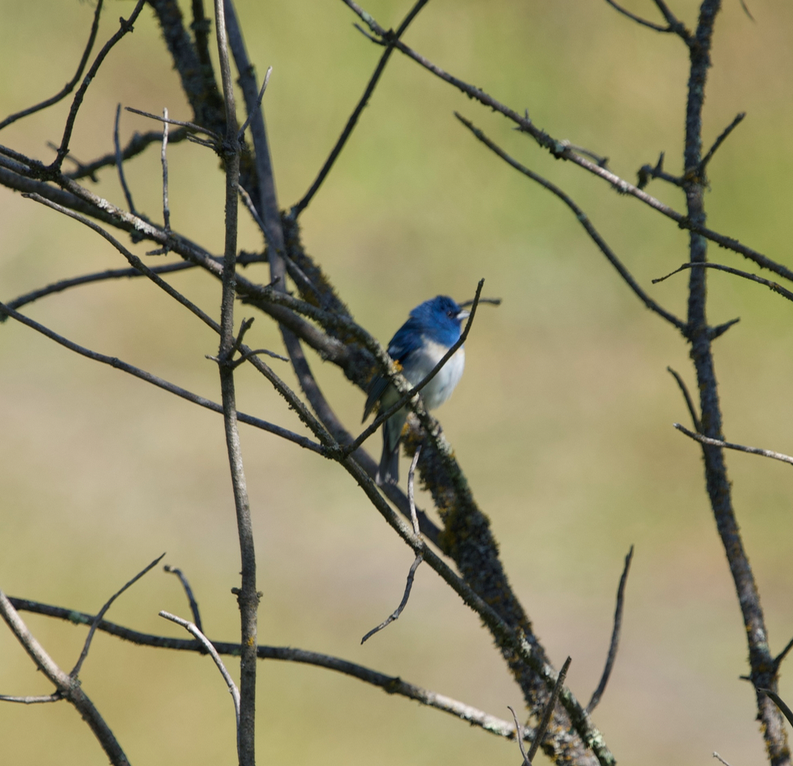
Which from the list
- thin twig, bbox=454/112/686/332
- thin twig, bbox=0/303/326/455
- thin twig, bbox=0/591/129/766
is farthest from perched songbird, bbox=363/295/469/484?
thin twig, bbox=0/591/129/766

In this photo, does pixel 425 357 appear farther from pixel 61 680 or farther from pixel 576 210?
pixel 61 680

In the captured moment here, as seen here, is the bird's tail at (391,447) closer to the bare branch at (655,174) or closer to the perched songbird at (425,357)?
the perched songbird at (425,357)

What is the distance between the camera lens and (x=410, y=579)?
1053 millimetres

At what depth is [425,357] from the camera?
3908mm

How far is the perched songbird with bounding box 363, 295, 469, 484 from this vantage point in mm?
3686

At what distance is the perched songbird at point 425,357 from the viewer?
145 inches

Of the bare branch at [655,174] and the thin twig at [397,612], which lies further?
the bare branch at [655,174]

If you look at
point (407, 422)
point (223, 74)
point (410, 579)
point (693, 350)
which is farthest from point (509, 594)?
point (223, 74)

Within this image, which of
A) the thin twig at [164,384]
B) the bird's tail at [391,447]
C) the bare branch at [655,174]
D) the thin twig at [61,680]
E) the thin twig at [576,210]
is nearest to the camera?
the thin twig at [61,680]

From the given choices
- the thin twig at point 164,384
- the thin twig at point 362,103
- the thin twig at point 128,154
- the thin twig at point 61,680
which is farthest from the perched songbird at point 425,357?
the thin twig at point 61,680

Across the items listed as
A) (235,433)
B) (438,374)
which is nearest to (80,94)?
(235,433)

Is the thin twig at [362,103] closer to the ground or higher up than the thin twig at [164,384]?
higher up

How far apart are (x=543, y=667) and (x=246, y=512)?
2.10ft

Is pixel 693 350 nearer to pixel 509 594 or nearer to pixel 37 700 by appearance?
pixel 509 594
